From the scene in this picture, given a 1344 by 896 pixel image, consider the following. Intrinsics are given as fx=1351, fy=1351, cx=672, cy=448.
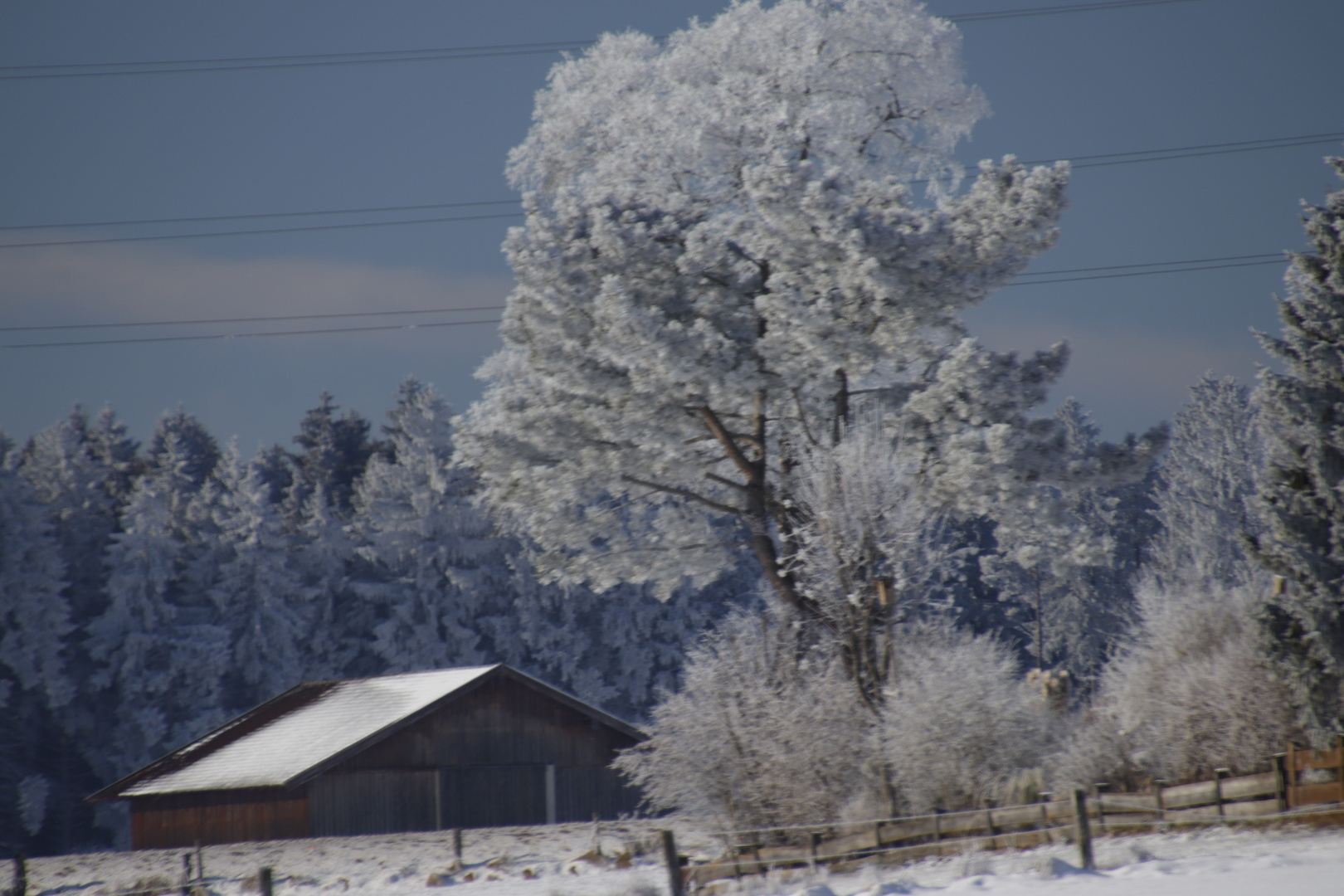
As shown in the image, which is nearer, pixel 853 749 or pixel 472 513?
pixel 853 749

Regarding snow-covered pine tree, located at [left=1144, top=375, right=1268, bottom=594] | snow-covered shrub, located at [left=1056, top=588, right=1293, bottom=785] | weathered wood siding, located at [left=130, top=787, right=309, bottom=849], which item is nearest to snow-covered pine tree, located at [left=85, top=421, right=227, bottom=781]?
weathered wood siding, located at [left=130, top=787, right=309, bottom=849]

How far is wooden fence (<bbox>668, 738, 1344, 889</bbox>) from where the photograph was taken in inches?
667

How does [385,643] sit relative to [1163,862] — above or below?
above

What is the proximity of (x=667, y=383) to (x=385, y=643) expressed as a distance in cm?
3286

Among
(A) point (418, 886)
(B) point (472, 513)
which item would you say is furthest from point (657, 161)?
(B) point (472, 513)

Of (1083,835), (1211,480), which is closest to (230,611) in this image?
(1211,480)

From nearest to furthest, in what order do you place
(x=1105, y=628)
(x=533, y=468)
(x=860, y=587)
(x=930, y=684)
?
1. (x=930, y=684)
2. (x=860, y=587)
3. (x=533, y=468)
4. (x=1105, y=628)

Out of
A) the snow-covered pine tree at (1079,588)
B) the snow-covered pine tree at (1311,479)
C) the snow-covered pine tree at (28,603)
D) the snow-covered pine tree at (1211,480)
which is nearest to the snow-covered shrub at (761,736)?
the snow-covered pine tree at (1311,479)

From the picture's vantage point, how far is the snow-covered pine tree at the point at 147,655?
5100 centimetres

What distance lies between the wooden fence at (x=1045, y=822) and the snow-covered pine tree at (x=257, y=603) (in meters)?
36.4

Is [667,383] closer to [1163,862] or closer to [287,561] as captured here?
[1163,862]

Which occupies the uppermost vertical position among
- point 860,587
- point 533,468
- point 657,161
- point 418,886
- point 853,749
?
point 657,161

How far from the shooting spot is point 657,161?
29297 millimetres

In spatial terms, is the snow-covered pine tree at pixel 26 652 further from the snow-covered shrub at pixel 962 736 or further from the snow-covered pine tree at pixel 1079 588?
the snow-covered shrub at pixel 962 736
